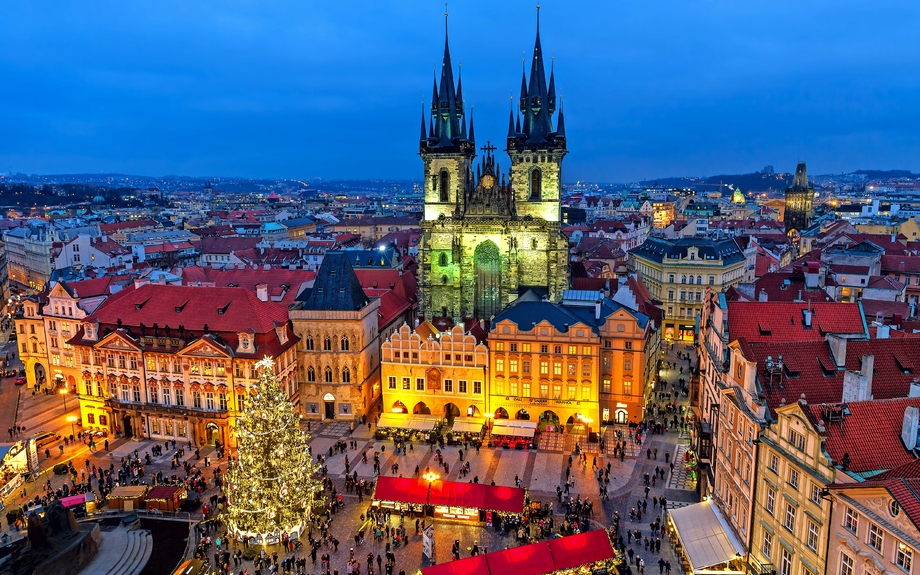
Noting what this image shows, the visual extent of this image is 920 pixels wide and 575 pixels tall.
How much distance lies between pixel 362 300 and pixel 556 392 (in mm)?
22050

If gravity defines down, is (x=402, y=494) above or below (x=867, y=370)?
below

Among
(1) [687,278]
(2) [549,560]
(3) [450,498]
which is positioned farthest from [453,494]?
(1) [687,278]

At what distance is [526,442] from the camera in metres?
62.3

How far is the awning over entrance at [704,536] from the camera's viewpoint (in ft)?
132

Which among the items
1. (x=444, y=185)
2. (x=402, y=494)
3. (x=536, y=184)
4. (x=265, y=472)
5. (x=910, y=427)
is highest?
(x=444, y=185)

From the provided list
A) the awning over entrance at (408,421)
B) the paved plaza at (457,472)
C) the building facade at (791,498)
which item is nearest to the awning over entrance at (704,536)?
the building facade at (791,498)

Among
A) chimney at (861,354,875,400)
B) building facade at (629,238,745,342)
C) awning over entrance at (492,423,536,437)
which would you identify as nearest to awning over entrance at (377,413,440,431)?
awning over entrance at (492,423,536,437)

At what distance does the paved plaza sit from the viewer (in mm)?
46125

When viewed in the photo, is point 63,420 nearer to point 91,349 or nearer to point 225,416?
point 91,349

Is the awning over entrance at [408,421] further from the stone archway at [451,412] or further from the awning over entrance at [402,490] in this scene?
the awning over entrance at [402,490]

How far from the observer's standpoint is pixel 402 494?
48688 mm

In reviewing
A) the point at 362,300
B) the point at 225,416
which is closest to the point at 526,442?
the point at 362,300

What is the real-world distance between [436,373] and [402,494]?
20057mm

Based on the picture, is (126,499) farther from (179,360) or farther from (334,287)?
(334,287)
